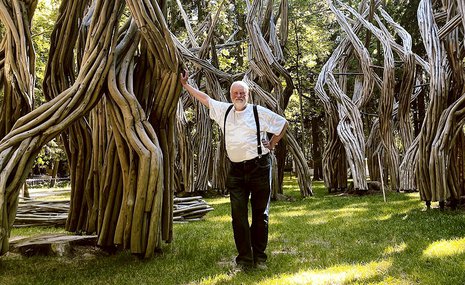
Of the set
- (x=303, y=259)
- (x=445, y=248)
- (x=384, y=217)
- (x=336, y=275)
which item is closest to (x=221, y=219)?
(x=384, y=217)

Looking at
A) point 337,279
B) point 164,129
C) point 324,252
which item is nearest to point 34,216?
point 164,129

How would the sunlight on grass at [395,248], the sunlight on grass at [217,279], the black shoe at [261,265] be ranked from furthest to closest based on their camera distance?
the sunlight on grass at [395,248]
the black shoe at [261,265]
the sunlight on grass at [217,279]

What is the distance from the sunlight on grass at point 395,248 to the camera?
13.9 ft

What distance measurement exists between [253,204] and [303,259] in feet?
2.27

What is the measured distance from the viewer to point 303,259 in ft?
13.5

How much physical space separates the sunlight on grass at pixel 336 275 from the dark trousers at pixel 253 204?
47 cm

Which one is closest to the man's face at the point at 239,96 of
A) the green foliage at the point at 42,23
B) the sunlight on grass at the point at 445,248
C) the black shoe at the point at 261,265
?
the black shoe at the point at 261,265

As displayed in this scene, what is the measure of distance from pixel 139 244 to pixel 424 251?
101 inches

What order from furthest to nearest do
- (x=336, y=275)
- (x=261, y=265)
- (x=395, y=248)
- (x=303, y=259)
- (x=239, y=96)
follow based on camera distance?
1. (x=395, y=248)
2. (x=303, y=259)
3. (x=239, y=96)
4. (x=261, y=265)
5. (x=336, y=275)

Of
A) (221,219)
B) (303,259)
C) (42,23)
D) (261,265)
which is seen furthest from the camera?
(42,23)

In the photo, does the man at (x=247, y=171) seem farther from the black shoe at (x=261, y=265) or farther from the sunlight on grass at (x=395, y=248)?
the sunlight on grass at (x=395, y=248)

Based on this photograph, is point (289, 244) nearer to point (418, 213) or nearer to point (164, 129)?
point (164, 129)

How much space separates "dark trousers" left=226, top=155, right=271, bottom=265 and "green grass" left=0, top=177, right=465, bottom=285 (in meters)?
0.19

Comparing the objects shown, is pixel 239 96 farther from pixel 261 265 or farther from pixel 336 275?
pixel 336 275
